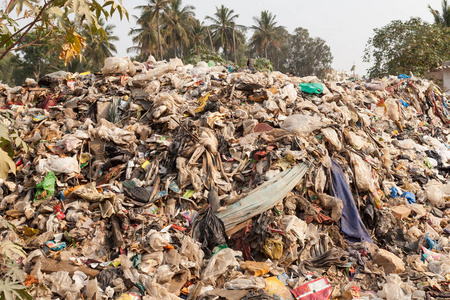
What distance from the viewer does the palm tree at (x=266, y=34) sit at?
31625 millimetres

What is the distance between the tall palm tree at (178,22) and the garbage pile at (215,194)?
→ 71.3 feet

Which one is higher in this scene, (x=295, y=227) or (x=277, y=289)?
(x=295, y=227)

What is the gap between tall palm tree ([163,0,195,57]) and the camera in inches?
1084

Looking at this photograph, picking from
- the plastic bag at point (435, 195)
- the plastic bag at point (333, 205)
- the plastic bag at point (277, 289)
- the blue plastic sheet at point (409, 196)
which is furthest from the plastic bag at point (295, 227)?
the plastic bag at point (435, 195)

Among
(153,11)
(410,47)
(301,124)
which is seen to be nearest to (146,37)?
(153,11)

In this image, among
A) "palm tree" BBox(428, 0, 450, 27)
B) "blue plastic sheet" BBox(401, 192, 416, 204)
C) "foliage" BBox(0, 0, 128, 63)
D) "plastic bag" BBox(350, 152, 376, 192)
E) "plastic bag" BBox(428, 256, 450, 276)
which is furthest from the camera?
"palm tree" BBox(428, 0, 450, 27)

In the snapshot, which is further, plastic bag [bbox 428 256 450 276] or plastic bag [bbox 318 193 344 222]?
plastic bag [bbox 318 193 344 222]

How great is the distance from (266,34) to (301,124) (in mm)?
27918

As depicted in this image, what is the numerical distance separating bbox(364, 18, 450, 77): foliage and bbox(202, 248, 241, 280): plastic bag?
1411 cm

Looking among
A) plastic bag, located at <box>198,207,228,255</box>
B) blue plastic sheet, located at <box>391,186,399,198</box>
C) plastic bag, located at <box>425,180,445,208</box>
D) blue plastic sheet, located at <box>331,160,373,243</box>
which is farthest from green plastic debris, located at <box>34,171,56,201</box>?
plastic bag, located at <box>425,180,445,208</box>

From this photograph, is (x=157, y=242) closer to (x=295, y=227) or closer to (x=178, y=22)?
(x=295, y=227)

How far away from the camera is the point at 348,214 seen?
4.87 m

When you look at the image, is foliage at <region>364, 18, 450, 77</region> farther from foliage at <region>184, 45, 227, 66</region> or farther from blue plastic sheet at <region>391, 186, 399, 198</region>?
blue plastic sheet at <region>391, 186, 399, 198</region>

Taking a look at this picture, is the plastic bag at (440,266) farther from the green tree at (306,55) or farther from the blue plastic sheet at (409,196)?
the green tree at (306,55)
